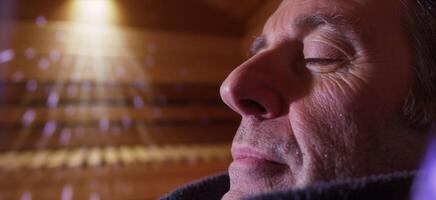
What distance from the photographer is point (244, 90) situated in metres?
0.47

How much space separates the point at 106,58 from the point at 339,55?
164 centimetres

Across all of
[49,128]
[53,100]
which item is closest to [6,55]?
[53,100]

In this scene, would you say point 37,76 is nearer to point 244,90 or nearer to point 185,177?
point 185,177

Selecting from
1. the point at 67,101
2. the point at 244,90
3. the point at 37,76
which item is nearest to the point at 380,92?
the point at 244,90

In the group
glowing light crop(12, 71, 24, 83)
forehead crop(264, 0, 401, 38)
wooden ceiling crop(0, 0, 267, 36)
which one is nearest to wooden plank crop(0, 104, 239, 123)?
glowing light crop(12, 71, 24, 83)

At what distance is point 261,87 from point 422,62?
0.69 ft

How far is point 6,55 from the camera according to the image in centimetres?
176

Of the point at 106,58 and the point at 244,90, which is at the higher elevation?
the point at 106,58

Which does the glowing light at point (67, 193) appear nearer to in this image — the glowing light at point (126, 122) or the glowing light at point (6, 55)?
the glowing light at point (126, 122)

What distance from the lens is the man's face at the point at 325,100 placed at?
1.40 ft

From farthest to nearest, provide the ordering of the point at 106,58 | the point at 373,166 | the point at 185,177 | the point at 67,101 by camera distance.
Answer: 1. the point at 106,58
2. the point at 67,101
3. the point at 185,177
4. the point at 373,166

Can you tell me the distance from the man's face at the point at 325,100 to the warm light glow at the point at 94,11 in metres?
1.68

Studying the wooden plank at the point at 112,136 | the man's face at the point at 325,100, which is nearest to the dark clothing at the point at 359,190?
the man's face at the point at 325,100

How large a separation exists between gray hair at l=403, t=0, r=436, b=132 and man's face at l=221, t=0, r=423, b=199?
11 millimetres
